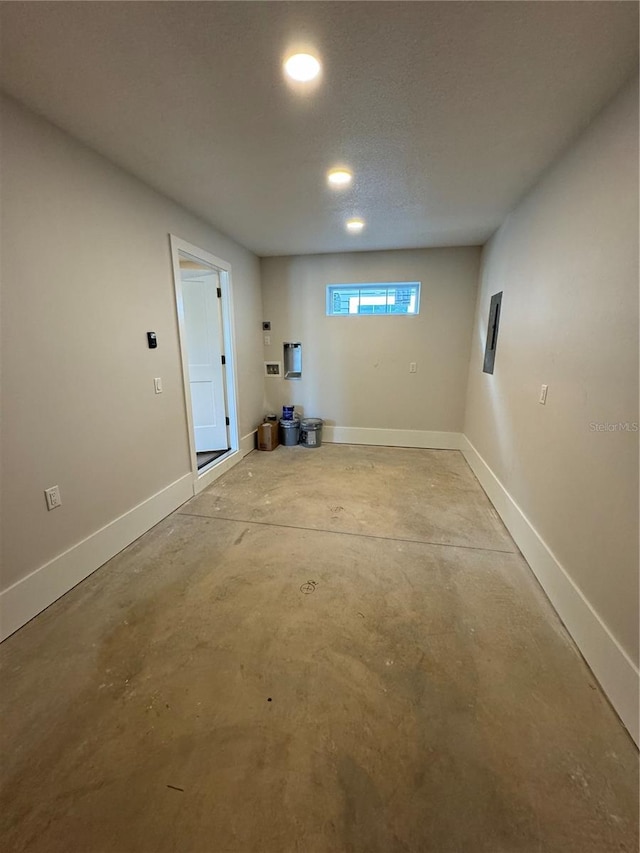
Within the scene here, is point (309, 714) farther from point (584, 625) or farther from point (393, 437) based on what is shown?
point (393, 437)

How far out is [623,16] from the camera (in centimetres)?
112

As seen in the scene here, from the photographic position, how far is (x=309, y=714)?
50.0 inches

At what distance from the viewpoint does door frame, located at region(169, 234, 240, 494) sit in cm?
272

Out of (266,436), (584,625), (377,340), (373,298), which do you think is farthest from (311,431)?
(584,625)

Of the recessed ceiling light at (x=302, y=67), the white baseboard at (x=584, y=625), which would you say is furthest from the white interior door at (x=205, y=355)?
the white baseboard at (x=584, y=625)

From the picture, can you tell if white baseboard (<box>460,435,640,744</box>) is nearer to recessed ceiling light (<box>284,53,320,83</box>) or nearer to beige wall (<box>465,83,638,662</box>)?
beige wall (<box>465,83,638,662</box>)

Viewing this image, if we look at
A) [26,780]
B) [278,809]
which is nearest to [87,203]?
[26,780]

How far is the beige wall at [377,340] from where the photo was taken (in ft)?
13.3

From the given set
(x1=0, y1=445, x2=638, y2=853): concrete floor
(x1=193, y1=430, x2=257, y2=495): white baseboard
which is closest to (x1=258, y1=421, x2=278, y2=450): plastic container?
(x1=193, y1=430, x2=257, y2=495): white baseboard

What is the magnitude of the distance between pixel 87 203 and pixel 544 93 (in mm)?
2394

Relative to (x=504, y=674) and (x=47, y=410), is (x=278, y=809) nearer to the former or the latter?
(x=504, y=674)

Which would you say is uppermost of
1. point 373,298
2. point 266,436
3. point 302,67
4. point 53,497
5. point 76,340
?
point 302,67

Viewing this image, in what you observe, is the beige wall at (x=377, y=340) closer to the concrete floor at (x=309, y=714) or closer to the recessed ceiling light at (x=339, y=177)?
the recessed ceiling light at (x=339, y=177)

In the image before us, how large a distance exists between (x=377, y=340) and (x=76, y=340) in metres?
3.30
